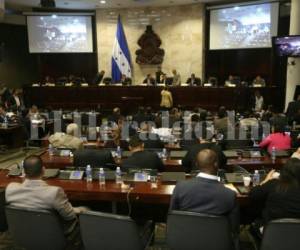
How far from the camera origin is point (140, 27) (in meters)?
14.8

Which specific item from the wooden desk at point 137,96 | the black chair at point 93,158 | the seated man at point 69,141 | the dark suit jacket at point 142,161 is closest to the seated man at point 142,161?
the dark suit jacket at point 142,161

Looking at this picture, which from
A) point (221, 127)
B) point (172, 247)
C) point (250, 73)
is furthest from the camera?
point (250, 73)

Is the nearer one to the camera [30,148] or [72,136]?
[72,136]

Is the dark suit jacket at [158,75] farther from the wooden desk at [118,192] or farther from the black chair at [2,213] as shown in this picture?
the black chair at [2,213]

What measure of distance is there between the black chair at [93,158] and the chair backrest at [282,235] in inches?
95.5

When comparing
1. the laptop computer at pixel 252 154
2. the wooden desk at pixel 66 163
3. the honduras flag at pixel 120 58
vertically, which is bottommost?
the wooden desk at pixel 66 163

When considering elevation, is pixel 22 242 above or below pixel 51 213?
below

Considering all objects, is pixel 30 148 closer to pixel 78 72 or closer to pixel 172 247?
pixel 172 247

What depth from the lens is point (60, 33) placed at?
1507cm

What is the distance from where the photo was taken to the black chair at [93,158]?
428 centimetres

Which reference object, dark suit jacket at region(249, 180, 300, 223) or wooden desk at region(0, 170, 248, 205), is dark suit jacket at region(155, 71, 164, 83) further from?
dark suit jacket at region(249, 180, 300, 223)

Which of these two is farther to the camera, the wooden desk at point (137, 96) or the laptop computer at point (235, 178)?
the wooden desk at point (137, 96)

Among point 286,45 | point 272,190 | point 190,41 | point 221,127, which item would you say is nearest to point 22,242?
point 272,190

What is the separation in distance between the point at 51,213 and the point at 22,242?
383mm
